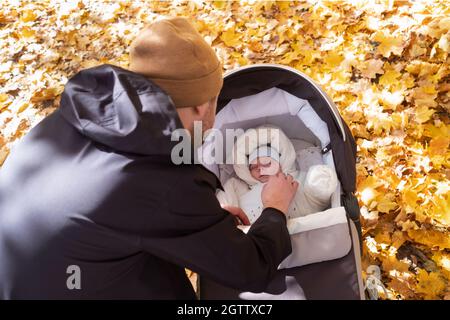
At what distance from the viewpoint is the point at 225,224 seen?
1202mm

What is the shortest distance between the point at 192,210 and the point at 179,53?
1.60 ft

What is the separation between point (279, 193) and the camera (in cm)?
164

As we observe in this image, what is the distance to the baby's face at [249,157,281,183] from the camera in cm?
220

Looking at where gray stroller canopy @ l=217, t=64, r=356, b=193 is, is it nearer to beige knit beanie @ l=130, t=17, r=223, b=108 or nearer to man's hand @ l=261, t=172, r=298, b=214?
man's hand @ l=261, t=172, r=298, b=214

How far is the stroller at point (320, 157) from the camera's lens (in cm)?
157

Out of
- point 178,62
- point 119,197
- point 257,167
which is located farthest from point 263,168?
point 119,197

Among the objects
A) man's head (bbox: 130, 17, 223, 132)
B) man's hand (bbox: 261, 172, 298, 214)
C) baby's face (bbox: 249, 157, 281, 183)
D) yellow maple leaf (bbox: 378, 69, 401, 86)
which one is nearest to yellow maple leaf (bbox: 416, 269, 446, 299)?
man's hand (bbox: 261, 172, 298, 214)

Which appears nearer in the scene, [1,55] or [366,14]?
[366,14]

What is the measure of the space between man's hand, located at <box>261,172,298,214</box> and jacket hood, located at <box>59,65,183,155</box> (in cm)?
63

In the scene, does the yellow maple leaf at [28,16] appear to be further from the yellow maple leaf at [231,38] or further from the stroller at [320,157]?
the stroller at [320,157]

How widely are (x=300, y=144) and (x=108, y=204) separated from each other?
1471mm

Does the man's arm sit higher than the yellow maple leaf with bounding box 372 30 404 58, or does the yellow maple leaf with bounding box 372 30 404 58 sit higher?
the man's arm
